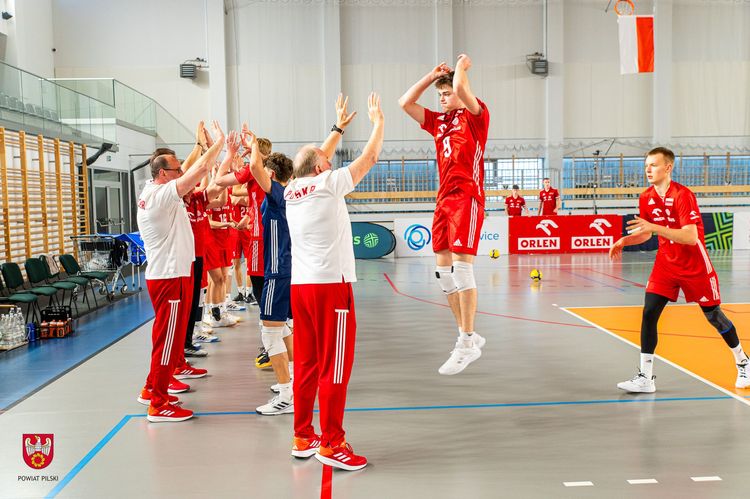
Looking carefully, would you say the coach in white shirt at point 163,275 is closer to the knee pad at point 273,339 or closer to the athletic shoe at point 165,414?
the athletic shoe at point 165,414

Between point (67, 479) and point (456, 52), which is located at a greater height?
point (456, 52)

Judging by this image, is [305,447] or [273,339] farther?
[273,339]

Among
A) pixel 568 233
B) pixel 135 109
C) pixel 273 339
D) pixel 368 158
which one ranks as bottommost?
pixel 273 339

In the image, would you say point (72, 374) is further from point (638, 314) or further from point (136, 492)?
point (638, 314)

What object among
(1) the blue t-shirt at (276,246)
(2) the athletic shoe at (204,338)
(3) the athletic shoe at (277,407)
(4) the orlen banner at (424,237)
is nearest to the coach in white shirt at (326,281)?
(1) the blue t-shirt at (276,246)

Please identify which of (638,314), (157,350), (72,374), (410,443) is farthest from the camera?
(638,314)

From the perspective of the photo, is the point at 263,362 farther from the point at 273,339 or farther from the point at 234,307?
the point at 234,307

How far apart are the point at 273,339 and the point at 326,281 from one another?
138cm

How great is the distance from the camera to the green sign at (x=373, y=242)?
18.6 meters

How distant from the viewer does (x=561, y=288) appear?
1169 centimetres

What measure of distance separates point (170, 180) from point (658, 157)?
11.8 ft

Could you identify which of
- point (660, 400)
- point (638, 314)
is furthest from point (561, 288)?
point (660, 400)

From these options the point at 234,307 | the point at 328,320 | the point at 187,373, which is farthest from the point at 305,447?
the point at 234,307

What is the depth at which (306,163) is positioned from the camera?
12.3ft
